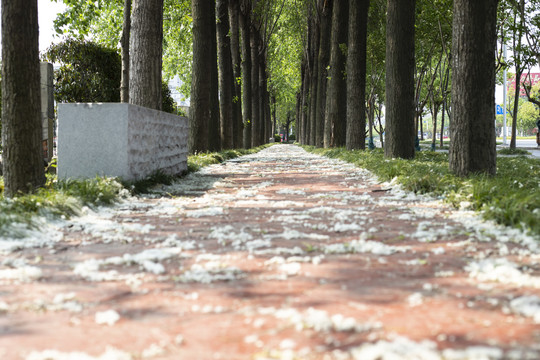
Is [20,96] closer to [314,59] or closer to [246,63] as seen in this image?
[246,63]

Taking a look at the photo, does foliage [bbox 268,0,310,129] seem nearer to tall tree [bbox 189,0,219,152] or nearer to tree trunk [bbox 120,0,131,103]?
tall tree [bbox 189,0,219,152]

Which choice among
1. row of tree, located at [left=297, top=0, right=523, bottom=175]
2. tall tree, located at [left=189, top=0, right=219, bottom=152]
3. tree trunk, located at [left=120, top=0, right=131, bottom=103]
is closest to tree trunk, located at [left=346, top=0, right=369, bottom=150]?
row of tree, located at [left=297, top=0, right=523, bottom=175]

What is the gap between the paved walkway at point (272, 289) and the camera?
7.58 ft

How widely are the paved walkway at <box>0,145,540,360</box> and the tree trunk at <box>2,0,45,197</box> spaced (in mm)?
1572

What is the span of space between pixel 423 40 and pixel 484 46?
16794mm

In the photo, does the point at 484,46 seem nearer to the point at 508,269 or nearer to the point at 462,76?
the point at 462,76

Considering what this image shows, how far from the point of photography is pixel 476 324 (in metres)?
2.50

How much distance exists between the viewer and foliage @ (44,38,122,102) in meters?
16.2

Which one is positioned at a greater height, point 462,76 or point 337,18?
point 337,18

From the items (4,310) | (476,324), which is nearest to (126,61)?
(4,310)

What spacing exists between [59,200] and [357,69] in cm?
1435

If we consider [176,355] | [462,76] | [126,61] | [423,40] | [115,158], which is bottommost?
[176,355]

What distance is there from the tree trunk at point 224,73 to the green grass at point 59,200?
12.9 m

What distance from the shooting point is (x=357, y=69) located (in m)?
18.5
